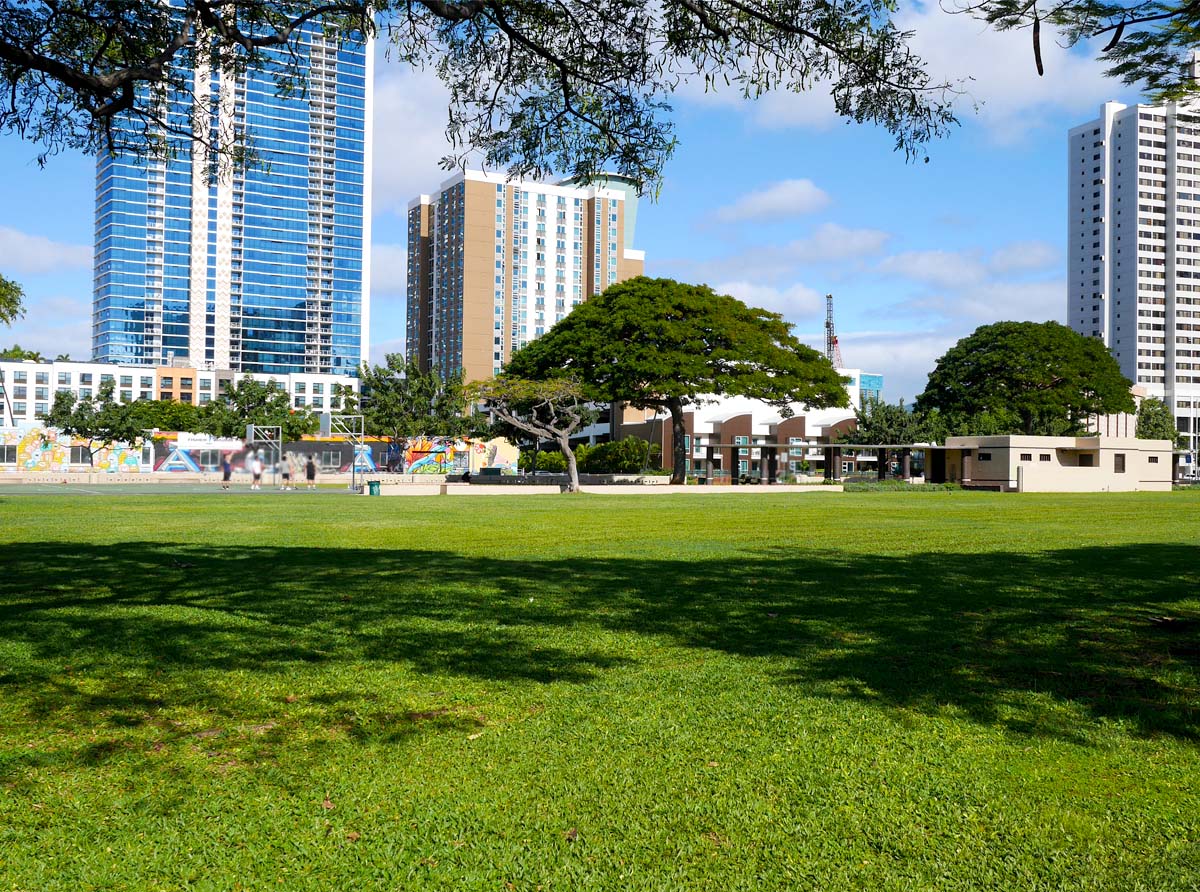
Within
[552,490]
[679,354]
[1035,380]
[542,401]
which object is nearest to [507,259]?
[1035,380]

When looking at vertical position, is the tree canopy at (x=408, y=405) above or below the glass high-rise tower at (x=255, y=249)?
below

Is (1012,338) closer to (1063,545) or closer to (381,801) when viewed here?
(1063,545)

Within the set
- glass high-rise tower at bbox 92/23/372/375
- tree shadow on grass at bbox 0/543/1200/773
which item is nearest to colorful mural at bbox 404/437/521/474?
tree shadow on grass at bbox 0/543/1200/773

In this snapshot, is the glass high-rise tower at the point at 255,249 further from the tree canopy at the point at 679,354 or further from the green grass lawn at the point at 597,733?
the green grass lawn at the point at 597,733

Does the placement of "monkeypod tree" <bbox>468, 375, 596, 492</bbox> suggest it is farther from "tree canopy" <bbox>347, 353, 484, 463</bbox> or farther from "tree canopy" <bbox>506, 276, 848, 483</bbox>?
"tree canopy" <bbox>347, 353, 484, 463</bbox>

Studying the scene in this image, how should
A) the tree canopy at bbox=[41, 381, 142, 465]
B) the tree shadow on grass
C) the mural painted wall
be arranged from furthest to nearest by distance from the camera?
the tree canopy at bbox=[41, 381, 142, 465] < the mural painted wall < the tree shadow on grass

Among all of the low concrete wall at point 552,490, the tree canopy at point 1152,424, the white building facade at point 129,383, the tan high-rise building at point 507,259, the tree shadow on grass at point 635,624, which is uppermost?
the tan high-rise building at point 507,259

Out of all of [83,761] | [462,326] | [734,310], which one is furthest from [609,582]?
[462,326]

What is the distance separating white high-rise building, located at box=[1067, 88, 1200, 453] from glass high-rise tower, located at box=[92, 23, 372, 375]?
133135 millimetres

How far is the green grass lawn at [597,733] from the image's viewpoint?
3.65 metres

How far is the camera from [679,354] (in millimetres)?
48594

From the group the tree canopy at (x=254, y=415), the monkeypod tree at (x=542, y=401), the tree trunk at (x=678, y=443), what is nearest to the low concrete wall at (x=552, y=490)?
the tree trunk at (x=678, y=443)

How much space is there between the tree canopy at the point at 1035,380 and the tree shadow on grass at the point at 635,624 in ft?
220

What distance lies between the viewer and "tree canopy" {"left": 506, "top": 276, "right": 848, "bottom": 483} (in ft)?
160
